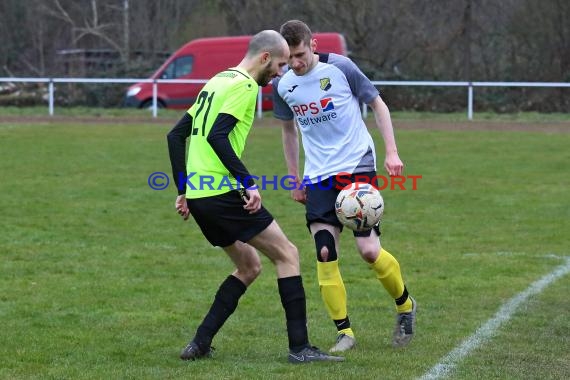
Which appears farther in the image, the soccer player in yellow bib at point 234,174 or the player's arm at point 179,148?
the player's arm at point 179,148

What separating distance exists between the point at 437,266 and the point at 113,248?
3.01 m

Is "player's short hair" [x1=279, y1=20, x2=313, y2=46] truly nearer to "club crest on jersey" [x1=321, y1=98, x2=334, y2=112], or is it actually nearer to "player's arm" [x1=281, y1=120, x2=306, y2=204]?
"club crest on jersey" [x1=321, y1=98, x2=334, y2=112]

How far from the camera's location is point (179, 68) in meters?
27.8

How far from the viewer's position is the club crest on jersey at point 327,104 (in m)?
6.10

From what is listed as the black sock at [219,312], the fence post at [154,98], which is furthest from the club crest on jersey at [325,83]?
the fence post at [154,98]

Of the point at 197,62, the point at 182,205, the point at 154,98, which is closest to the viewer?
the point at 182,205

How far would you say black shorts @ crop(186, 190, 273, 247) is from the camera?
5461 mm

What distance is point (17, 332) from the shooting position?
21.2 ft

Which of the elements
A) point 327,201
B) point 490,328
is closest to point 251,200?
point 327,201

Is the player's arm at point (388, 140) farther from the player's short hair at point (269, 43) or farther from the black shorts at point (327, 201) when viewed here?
the player's short hair at point (269, 43)

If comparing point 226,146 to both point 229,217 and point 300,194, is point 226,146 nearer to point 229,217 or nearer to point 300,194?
point 229,217

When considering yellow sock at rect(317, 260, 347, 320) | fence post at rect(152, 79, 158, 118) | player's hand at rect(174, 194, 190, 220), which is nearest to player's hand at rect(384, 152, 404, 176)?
yellow sock at rect(317, 260, 347, 320)

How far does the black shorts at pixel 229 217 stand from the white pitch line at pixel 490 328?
1.13 metres

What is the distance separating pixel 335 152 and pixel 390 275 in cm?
78
